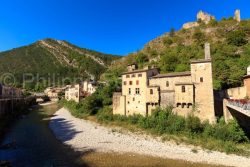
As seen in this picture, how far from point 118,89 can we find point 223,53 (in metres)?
30.7

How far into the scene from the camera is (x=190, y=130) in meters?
32.5

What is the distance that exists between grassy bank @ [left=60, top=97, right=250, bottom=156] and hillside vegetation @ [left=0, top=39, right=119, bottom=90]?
94.8 meters

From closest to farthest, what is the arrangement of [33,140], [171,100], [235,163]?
[235,163] → [33,140] → [171,100]

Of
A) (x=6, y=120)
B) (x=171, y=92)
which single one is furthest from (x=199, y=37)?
(x=6, y=120)

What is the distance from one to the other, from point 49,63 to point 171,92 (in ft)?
467

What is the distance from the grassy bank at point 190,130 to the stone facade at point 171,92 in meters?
1.51

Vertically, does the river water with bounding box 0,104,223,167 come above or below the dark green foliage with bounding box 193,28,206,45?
below

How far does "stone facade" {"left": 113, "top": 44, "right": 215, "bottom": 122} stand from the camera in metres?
34.6

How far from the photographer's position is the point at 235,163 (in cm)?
2264

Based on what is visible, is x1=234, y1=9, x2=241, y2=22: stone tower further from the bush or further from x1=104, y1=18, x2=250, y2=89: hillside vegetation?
the bush

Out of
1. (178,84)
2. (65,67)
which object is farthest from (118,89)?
(65,67)

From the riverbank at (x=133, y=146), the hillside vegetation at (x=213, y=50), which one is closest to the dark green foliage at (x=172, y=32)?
the hillside vegetation at (x=213, y=50)

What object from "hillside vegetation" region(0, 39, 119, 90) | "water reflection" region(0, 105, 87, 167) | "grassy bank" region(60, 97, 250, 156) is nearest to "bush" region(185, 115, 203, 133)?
"grassy bank" region(60, 97, 250, 156)

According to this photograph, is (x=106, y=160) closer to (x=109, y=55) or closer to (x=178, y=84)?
(x=178, y=84)
